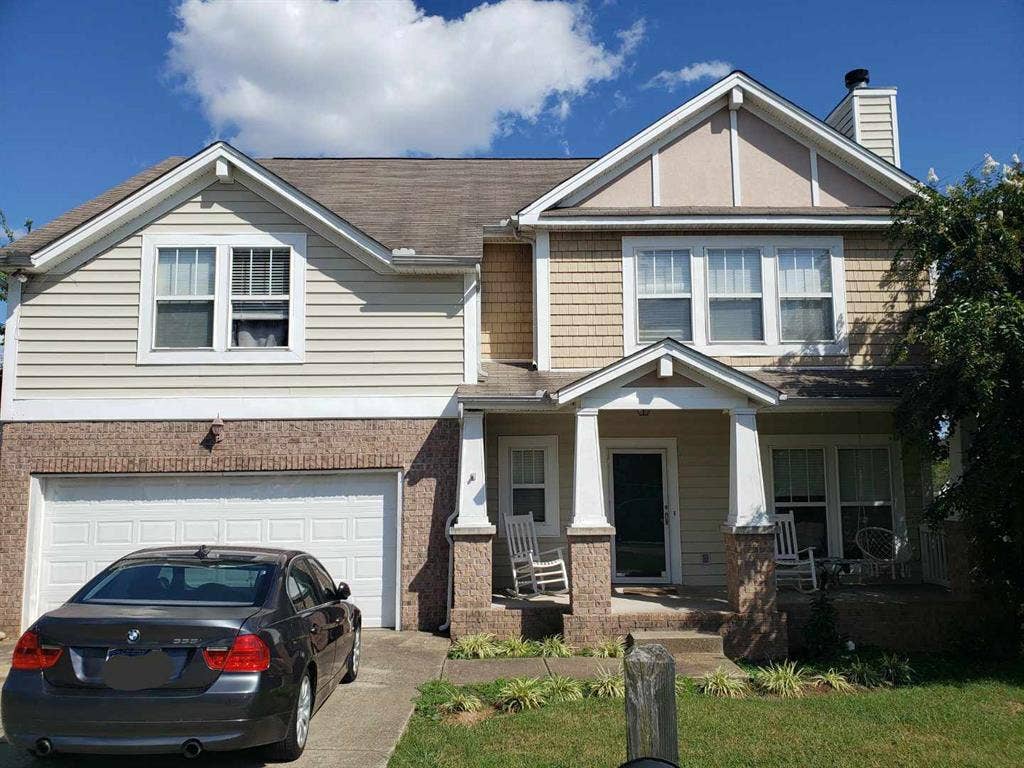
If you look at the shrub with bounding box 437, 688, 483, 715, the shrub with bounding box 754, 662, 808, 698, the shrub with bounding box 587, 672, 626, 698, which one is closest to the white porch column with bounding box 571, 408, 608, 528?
the shrub with bounding box 587, 672, 626, 698

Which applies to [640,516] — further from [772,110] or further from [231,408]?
[772,110]

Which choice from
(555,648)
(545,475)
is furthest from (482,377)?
(555,648)

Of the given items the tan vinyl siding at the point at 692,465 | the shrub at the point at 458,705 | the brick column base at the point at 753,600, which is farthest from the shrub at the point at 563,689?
the tan vinyl siding at the point at 692,465

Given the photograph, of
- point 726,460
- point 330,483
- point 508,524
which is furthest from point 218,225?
point 726,460

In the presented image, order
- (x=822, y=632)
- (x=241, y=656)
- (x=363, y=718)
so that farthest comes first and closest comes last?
1. (x=822, y=632)
2. (x=363, y=718)
3. (x=241, y=656)

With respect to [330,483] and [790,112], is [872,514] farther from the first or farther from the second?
[330,483]

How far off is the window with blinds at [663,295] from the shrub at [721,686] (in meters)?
5.26

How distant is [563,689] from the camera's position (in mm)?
7160

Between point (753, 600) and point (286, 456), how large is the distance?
634 centimetres

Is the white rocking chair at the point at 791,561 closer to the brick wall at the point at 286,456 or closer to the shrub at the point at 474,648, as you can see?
the shrub at the point at 474,648

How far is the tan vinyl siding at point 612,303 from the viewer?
11.4m

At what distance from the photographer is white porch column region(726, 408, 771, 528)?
941 cm

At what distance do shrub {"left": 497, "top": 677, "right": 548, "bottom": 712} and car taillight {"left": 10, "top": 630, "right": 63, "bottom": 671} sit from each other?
3.74 m

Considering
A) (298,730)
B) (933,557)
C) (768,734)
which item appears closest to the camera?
(298,730)
